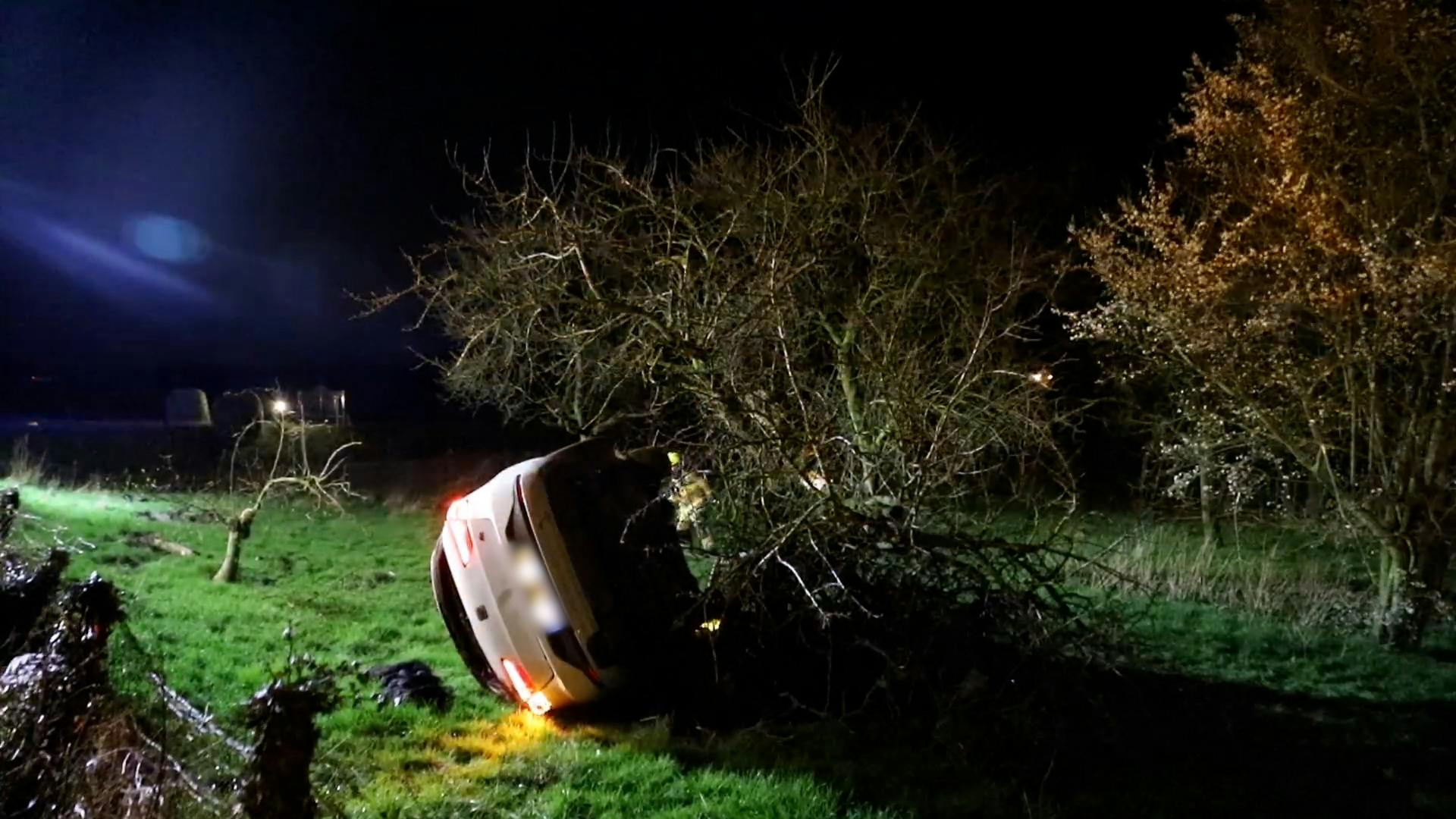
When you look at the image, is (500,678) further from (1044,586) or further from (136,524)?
(136,524)

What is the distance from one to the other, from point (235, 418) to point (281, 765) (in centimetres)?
3080

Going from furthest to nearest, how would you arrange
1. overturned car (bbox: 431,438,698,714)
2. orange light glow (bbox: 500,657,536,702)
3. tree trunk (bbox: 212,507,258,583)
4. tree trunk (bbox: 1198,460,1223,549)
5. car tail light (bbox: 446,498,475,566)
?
tree trunk (bbox: 1198,460,1223,549), tree trunk (bbox: 212,507,258,583), car tail light (bbox: 446,498,475,566), orange light glow (bbox: 500,657,536,702), overturned car (bbox: 431,438,698,714)

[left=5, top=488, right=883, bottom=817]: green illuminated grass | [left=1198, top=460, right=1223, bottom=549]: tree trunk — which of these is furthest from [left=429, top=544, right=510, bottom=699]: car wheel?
[left=1198, top=460, right=1223, bottom=549]: tree trunk

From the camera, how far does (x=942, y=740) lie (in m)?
5.42

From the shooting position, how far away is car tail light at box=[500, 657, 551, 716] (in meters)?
5.49

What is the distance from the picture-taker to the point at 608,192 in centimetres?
1094

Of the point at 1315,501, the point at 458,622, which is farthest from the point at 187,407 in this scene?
the point at 1315,501

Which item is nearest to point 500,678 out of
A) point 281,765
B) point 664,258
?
point 281,765

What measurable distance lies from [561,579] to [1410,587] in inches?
278

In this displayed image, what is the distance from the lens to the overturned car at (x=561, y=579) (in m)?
5.39

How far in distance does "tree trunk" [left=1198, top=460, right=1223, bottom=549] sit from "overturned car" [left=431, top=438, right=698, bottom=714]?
699 cm

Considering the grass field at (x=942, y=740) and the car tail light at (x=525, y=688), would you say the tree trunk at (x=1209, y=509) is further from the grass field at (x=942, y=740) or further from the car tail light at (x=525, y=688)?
the car tail light at (x=525, y=688)

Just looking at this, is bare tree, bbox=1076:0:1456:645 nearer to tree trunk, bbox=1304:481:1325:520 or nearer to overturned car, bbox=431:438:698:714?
tree trunk, bbox=1304:481:1325:520

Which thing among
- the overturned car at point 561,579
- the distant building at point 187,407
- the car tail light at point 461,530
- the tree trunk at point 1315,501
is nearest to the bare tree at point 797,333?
the overturned car at point 561,579
